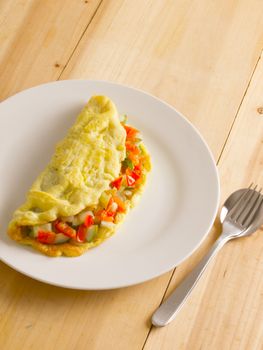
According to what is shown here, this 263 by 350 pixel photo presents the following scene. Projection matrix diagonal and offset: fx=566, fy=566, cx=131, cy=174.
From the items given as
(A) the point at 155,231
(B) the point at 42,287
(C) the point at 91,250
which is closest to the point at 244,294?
(A) the point at 155,231

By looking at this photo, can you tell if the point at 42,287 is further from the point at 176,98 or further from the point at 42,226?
the point at 176,98

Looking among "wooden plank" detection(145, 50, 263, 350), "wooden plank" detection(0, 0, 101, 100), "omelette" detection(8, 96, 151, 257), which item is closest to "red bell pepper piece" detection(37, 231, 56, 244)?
"omelette" detection(8, 96, 151, 257)

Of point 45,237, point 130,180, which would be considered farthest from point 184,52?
point 45,237

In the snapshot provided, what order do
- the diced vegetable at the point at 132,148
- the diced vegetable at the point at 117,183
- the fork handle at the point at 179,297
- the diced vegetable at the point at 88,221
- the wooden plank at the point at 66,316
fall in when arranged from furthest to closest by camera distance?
the diced vegetable at the point at 132,148
the diced vegetable at the point at 117,183
the diced vegetable at the point at 88,221
the fork handle at the point at 179,297
the wooden plank at the point at 66,316

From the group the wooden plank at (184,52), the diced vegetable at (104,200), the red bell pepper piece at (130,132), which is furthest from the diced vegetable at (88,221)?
A: the wooden plank at (184,52)

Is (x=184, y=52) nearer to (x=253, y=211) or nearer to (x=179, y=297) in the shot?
(x=253, y=211)

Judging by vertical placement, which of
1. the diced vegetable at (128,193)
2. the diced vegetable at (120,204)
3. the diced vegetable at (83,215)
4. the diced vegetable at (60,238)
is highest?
the diced vegetable at (83,215)

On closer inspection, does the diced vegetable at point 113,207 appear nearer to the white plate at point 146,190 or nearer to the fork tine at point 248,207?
the white plate at point 146,190
